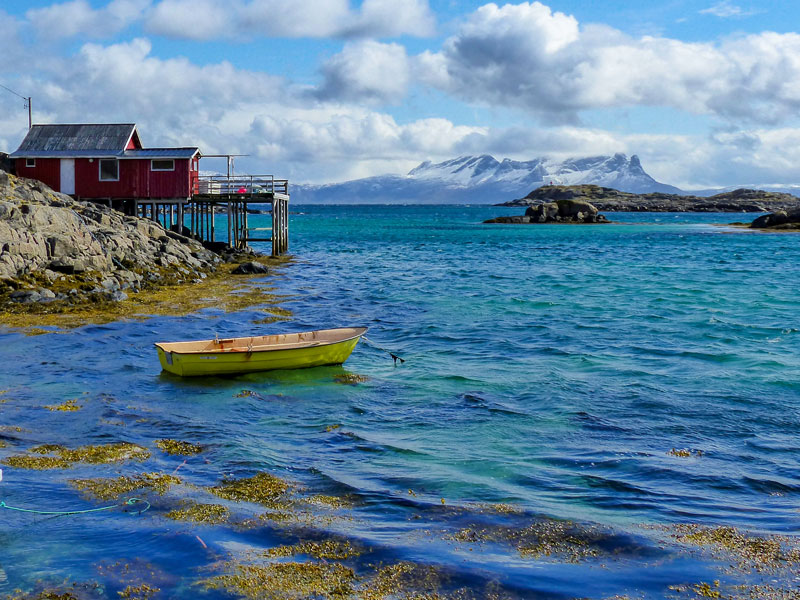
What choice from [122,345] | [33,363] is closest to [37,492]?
[33,363]

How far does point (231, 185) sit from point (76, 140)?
8788mm

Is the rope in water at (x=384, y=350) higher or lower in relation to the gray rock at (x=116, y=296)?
lower

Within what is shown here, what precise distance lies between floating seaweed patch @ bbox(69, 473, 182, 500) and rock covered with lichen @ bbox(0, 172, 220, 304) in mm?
16114

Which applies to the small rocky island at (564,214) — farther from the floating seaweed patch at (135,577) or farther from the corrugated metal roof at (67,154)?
the floating seaweed patch at (135,577)

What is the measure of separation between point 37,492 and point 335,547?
4175 mm

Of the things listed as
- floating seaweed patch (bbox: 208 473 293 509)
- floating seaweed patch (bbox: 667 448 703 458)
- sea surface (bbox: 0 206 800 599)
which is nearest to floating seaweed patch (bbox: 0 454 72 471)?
sea surface (bbox: 0 206 800 599)

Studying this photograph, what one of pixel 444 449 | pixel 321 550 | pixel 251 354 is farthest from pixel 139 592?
pixel 251 354

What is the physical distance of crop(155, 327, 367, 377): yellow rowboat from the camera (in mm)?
16583

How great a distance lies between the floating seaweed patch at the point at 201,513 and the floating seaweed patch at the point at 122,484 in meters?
0.65

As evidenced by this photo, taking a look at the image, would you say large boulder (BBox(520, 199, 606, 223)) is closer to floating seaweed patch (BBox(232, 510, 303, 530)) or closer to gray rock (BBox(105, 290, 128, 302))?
gray rock (BBox(105, 290, 128, 302))

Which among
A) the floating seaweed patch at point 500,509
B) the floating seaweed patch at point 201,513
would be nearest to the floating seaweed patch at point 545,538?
the floating seaweed patch at point 500,509

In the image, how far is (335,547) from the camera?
841 cm

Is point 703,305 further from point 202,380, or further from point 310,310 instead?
point 202,380

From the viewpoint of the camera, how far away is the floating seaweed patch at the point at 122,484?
9906mm
